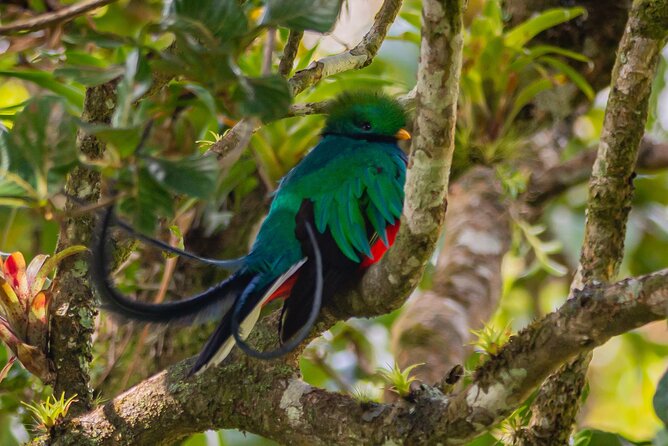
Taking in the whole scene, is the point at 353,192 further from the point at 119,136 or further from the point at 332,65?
the point at 119,136

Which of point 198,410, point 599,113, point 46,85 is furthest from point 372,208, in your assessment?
point 599,113

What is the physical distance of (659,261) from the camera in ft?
13.5

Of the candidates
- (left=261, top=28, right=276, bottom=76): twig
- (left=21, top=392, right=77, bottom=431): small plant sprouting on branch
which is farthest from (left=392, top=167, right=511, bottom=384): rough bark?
(left=261, top=28, right=276, bottom=76): twig

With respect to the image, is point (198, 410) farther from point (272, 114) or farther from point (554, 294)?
point (554, 294)

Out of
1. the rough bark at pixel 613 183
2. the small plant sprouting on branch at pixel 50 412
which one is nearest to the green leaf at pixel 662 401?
the rough bark at pixel 613 183

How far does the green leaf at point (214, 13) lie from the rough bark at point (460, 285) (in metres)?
1.83

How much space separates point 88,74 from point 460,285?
2304 mm

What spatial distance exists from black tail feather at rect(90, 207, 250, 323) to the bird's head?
68 centimetres

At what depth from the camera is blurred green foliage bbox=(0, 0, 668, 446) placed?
4.28ft

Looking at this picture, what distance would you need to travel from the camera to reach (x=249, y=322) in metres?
2.30

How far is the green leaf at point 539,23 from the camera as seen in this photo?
3588 millimetres

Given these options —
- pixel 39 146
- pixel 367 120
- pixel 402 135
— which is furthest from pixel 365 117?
pixel 39 146

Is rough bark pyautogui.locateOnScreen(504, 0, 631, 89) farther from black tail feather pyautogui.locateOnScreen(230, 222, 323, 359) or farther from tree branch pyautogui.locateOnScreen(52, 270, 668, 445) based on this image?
tree branch pyautogui.locateOnScreen(52, 270, 668, 445)

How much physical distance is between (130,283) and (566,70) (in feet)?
6.30
